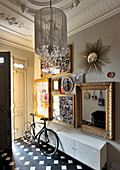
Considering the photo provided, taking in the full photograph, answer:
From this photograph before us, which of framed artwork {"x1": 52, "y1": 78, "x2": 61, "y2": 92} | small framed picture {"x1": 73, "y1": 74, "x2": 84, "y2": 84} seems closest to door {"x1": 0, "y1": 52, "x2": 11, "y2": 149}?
framed artwork {"x1": 52, "y1": 78, "x2": 61, "y2": 92}

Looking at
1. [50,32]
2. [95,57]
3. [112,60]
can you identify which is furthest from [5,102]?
[112,60]

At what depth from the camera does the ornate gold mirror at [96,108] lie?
195 cm

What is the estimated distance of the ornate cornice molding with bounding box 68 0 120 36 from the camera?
180cm

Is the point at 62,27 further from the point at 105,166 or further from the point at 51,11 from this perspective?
the point at 105,166

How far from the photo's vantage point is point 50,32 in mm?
1496

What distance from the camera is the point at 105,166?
204 cm

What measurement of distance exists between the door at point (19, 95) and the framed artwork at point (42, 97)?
1.55ft

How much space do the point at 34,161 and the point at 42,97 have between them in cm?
173

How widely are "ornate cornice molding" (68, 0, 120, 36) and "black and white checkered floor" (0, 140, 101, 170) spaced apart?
3191 millimetres

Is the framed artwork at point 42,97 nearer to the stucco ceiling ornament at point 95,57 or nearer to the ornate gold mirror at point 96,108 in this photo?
the ornate gold mirror at point 96,108

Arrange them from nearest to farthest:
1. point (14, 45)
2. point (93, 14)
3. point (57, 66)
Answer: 1. point (93, 14)
2. point (57, 66)
3. point (14, 45)

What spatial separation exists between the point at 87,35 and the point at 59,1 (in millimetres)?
939

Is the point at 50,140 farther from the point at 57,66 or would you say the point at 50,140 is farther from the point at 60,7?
the point at 60,7

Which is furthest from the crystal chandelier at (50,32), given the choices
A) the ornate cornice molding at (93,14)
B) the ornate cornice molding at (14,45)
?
the ornate cornice molding at (14,45)
